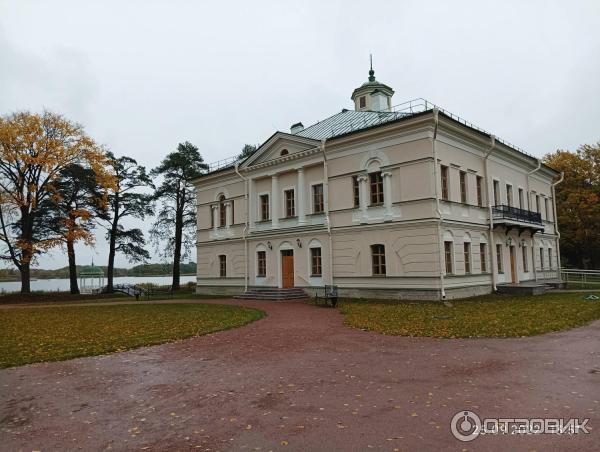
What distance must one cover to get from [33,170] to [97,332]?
22.3m

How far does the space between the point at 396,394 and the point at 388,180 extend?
15950 mm

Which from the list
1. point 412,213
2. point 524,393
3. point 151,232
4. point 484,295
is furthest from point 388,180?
point 151,232

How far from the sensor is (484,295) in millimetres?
21297

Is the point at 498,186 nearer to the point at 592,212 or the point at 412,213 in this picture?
the point at 412,213

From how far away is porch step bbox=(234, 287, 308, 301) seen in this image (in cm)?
2350

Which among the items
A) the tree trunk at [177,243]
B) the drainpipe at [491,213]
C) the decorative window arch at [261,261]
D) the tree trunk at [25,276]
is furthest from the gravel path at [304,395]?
the tree trunk at [177,243]

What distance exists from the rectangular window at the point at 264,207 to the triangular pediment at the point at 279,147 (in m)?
2.25

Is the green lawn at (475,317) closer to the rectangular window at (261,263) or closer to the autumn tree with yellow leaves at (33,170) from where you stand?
the rectangular window at (261,263)

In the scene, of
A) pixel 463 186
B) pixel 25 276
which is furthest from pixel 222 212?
pixel 463 186

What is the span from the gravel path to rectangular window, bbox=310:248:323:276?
1385 centimetres

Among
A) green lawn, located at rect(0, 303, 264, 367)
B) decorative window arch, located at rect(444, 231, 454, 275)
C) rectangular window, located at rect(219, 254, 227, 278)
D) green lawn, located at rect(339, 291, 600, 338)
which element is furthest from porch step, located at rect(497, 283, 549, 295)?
rectangular window, located at rect(219, 254, 227, 278)

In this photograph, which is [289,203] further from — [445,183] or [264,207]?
[445,183]
